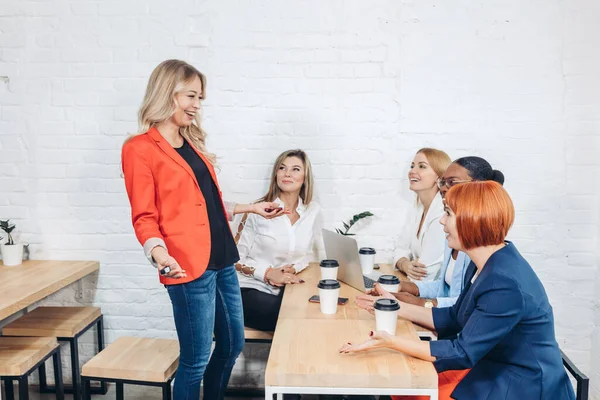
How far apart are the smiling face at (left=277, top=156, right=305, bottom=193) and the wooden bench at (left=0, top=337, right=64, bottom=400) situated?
4.04 ft

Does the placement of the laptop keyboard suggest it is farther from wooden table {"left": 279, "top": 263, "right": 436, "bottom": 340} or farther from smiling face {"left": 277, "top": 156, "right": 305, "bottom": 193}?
smiling face {"left": 277, "top": 156, "right": 305, "bottom": 193}

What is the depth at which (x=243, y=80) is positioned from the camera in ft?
9.09

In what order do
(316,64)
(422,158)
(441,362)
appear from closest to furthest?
(441,362)
(422,158)
(316,64)

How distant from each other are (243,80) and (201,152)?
84cm

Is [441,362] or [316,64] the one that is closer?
[441,362]

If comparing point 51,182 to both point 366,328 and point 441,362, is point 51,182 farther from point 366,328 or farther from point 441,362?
point 441,362

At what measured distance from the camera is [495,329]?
1391 mm

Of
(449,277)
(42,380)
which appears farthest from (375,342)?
(42,380)

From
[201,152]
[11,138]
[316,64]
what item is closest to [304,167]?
[316,64]

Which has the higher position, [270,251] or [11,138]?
[11,138]

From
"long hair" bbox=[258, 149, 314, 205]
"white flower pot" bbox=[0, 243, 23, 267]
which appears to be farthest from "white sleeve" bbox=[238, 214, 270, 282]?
"white flower pot" bbox=[0, 243, 23, 267]

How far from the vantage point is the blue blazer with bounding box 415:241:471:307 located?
190 cm

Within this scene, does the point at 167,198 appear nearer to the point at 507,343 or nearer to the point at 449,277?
the point at 449,277

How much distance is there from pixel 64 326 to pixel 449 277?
1.77 metres
